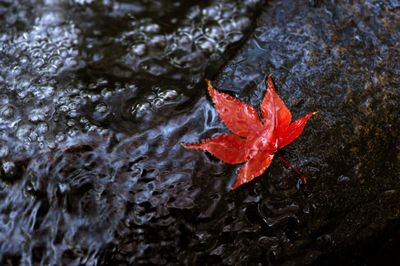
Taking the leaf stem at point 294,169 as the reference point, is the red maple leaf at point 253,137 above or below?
above

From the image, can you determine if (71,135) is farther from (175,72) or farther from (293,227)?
(293,227)

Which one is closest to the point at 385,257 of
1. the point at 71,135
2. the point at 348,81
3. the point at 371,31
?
the point at 348,81

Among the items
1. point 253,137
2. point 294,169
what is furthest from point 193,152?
point 294,169

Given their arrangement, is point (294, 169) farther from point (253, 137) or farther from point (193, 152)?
point (193, 152)

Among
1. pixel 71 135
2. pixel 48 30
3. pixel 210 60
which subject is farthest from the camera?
pixel 48 30
